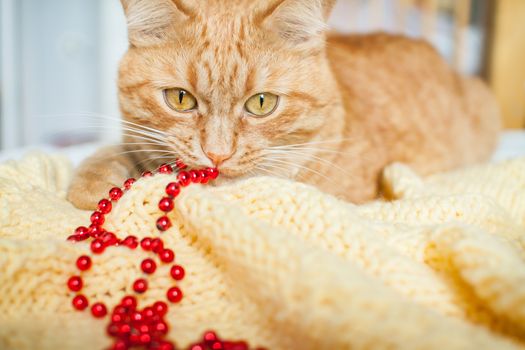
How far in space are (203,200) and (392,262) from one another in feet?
1.13

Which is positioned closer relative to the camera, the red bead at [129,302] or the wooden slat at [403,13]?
the red bead at [129,302]

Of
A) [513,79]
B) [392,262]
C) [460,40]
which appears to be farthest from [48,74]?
[392,262]

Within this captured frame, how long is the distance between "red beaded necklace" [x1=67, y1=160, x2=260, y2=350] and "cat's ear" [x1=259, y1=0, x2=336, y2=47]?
0.52 metres

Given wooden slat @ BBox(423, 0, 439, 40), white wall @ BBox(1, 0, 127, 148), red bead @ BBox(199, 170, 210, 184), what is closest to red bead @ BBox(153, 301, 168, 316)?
red bead @ BBox(199, 170, 210, 184)

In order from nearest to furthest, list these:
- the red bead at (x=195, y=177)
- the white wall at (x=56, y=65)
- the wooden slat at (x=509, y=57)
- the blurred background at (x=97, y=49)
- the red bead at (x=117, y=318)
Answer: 1. the red bead at (x=117, y=318)
2. the red bead at (x=195, y=177)
3. the wooden slat at (x=509, y=57)
4. the blurred background at (x=97, y=49)
5. the white wall at (x=56, y=65)

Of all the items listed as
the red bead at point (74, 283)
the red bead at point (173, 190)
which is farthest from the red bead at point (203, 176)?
the red bead at point (74, 283)

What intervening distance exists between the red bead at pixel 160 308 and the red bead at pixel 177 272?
5 centimetres

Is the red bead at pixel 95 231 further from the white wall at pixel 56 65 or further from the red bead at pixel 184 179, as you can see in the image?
the white wall at pixel 56 65

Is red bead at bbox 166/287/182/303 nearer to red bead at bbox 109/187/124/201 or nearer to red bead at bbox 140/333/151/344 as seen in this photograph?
Answer: red bead at bbox 140/333/151/344

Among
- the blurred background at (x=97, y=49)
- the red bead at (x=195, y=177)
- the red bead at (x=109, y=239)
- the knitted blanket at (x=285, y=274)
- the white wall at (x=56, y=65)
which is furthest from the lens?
the white wall at (x=56, y=65)

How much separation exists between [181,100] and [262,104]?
0.70ft

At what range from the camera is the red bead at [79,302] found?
29.8 inches

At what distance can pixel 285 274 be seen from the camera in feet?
2.19

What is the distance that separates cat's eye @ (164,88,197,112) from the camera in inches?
45.9
